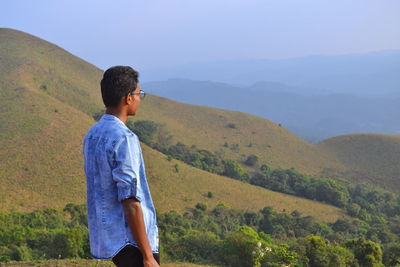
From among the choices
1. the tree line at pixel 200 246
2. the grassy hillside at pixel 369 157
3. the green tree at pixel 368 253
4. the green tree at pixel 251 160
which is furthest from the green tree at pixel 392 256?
the grassy hillside at pixel 369 157

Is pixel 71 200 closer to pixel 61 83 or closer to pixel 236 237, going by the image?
pixel 236 237

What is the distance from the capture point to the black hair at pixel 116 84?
10.7 feet

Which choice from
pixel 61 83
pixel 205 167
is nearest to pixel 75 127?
pixel 205 167

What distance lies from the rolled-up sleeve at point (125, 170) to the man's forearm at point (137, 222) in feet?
0.20

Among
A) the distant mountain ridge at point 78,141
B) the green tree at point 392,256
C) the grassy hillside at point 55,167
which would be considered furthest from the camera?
the distant mountain ridge at point 78,141

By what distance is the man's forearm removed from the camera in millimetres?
2980

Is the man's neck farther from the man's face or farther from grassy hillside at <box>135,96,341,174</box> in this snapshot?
grassy hillside at <box>135,96,341,174</box>

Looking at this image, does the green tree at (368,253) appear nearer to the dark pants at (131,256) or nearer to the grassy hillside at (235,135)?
the dark pants at (131,256)

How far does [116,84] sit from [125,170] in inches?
32.1

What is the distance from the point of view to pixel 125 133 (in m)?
3.12

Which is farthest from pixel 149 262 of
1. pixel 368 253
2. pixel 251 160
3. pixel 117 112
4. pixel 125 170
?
pixel 251 160

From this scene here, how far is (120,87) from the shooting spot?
3295mm

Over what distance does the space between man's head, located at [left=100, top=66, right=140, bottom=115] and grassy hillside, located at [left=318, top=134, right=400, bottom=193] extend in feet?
214

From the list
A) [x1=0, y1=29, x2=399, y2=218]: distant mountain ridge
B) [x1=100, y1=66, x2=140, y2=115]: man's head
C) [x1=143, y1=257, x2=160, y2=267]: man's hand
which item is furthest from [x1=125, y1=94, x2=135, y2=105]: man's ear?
[x1=0, y1=29, x2=399, y2=218]: distant mountain ridge
